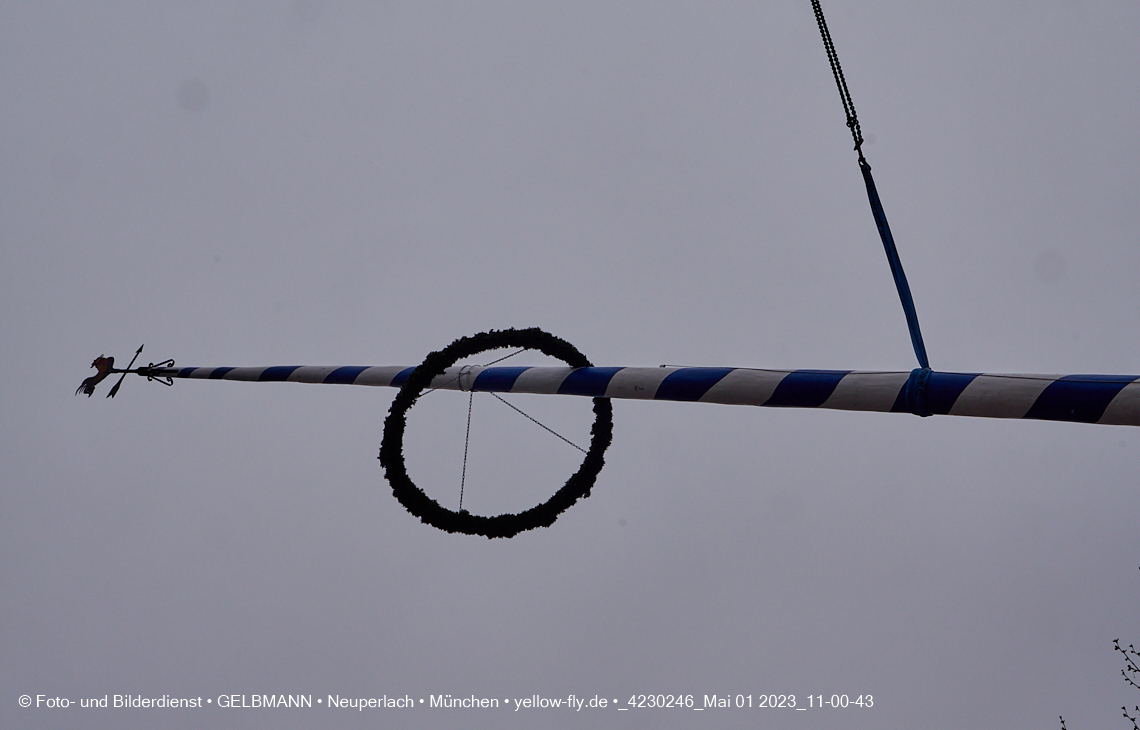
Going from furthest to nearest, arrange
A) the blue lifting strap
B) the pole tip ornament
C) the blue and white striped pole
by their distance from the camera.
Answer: the pole tip ornament
the blue lifting strap
the blue and white striped pole

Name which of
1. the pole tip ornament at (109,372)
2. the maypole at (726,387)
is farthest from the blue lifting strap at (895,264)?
the pole tip ornament at (109,372)

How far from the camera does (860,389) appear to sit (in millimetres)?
3178

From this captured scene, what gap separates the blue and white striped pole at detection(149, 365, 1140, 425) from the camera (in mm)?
2670

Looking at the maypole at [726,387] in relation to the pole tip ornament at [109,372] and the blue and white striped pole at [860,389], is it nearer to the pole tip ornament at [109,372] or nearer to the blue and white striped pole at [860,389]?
the blue and white striped pole at [860,389]

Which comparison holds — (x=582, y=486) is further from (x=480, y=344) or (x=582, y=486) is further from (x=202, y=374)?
(x=202, y=374)

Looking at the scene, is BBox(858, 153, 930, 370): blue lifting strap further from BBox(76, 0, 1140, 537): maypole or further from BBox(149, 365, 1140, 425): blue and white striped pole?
BBox(149, 365, 1140, 425): blue and white striped pole

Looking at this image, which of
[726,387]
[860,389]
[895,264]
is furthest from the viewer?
[895,264]

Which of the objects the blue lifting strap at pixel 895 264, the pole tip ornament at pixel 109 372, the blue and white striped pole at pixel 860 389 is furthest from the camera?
the pole tip ornament at pixel 109 372

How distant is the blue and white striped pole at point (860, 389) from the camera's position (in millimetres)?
2670

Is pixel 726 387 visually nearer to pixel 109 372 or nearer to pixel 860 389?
pixel 860 389

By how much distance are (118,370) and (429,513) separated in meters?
8.45

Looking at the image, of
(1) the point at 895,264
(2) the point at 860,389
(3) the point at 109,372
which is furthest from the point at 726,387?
(3) the point at 109,372

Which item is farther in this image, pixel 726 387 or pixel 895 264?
pixel 895 264

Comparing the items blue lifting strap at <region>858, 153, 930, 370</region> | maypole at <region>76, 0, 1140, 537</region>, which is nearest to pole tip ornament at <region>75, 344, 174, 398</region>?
maypole at <region>76, 0, 1140, 537</region>
